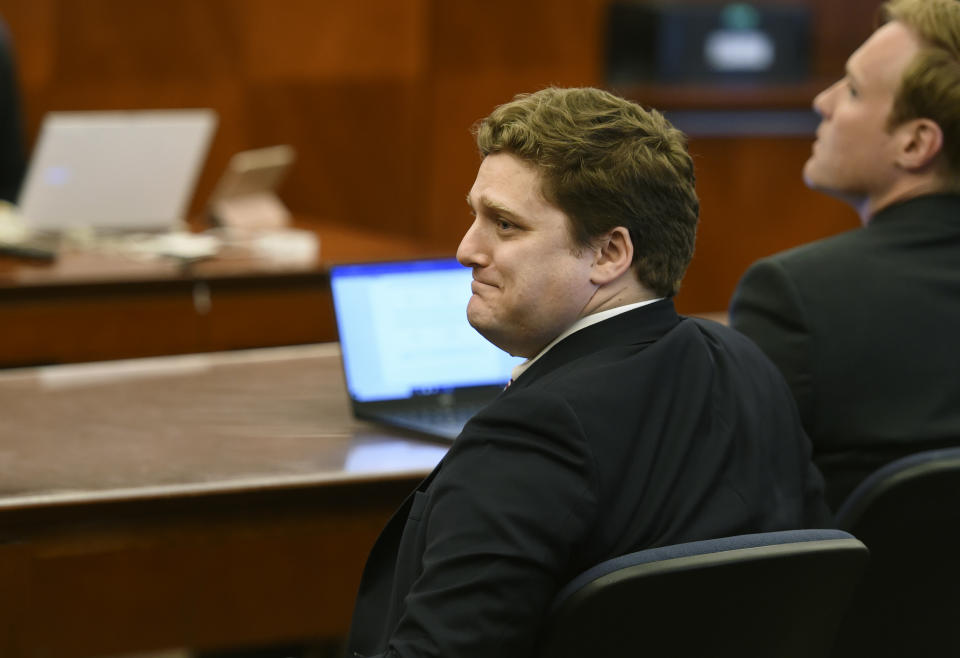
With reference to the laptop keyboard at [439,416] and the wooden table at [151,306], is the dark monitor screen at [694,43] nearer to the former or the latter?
the wooden table at [151,306]

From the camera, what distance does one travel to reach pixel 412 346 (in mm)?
2109

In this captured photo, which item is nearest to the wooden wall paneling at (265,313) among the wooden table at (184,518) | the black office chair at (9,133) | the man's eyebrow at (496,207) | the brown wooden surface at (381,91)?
the wooden table at (184,518)

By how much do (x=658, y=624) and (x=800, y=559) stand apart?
0.14 meters

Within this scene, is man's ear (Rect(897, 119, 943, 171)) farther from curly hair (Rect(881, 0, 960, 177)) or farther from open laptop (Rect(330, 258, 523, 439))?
open laptop (Rect(330, 258, 523, 439))

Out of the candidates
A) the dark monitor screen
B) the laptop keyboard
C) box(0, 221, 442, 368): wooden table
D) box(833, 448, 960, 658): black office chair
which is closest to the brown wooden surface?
the dark monitor screen

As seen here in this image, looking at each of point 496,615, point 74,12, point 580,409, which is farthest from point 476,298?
point 74,12

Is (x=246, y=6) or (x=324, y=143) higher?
(x=246, y=6)

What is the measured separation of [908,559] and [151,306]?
2.36 meters

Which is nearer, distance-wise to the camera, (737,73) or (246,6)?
(246,6)

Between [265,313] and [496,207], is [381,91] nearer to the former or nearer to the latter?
[265,313]

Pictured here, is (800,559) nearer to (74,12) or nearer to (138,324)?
(138,324)

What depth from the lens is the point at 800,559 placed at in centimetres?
111

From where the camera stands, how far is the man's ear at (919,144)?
6.09 feet

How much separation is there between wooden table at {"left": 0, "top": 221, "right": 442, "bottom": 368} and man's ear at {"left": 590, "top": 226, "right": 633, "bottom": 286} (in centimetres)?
225
